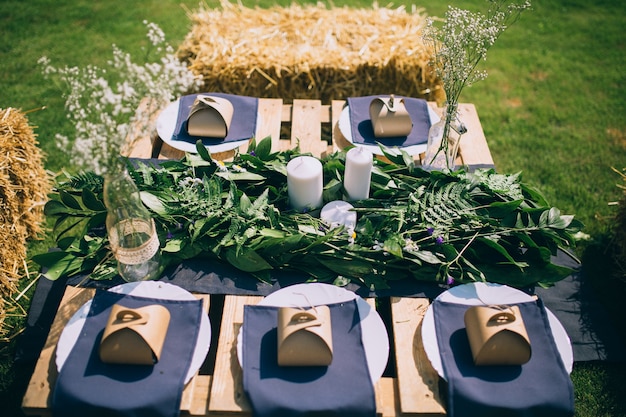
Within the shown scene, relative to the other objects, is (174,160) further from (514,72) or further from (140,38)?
(514,72)

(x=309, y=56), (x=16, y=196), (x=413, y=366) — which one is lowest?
(x=16, y=196)

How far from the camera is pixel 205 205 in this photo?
5.74ft

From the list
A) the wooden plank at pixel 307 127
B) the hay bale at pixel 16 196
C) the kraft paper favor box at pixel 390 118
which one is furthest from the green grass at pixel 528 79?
the wooden plank at pixel 307 127

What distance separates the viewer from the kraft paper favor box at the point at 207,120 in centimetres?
211

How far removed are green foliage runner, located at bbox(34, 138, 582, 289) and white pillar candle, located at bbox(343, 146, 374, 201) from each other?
4 centimetres

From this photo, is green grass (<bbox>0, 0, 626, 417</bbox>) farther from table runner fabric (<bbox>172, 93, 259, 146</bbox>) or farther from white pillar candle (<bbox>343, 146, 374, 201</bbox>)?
white pillar candle (<bbox>343, 146, 374, 201</bbox>)

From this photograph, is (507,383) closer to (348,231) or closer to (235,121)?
(348,231)

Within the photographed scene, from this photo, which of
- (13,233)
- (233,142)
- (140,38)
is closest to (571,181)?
(233,142)

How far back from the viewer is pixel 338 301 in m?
1.55

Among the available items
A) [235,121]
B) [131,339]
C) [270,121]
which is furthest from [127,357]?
[270,121]

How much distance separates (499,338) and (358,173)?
75 centimetres

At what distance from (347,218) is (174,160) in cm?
81

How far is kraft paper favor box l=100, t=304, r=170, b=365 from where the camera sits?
1.34 m

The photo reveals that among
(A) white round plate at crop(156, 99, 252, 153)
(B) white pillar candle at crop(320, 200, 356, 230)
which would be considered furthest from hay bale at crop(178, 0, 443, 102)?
(B) white pillar candle at crop(320, 200, 356, 230)
